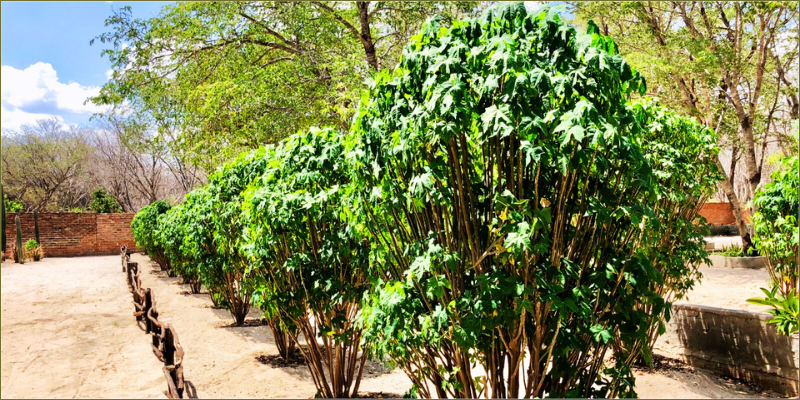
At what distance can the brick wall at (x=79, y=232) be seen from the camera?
22.0 m

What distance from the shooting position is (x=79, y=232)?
2320cm

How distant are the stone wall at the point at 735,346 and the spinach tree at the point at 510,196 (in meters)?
3.05

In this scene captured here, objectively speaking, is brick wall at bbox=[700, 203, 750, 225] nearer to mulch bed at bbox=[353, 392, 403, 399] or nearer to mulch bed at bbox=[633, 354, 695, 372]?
mulch bed at bbox=[633, 354, 695, 372]

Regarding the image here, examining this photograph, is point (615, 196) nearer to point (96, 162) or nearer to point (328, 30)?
point (328, 30)

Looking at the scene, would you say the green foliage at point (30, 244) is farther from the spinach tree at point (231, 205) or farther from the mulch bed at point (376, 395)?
the mulch bed at point (376, 395)

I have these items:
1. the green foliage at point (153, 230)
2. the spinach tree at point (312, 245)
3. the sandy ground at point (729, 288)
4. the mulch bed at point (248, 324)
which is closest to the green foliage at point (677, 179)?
the sandy ground at point (729, 288)

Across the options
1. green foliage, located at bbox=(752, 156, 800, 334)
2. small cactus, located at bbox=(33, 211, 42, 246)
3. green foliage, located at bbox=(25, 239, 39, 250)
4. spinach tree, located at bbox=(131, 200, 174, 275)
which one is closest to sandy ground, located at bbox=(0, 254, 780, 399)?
green foliage, located at bbox=(752, 156, 800, 334)

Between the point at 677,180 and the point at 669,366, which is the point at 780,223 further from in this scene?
the point at 669,366

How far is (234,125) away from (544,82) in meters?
10.8

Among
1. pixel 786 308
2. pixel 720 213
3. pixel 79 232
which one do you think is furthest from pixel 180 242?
pixel 720 213

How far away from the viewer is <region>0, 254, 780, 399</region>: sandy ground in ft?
16.4

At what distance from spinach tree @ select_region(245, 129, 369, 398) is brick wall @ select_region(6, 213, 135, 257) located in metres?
21.0

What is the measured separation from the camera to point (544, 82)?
6.98 ft

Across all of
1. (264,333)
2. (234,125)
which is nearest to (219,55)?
(234,125)
